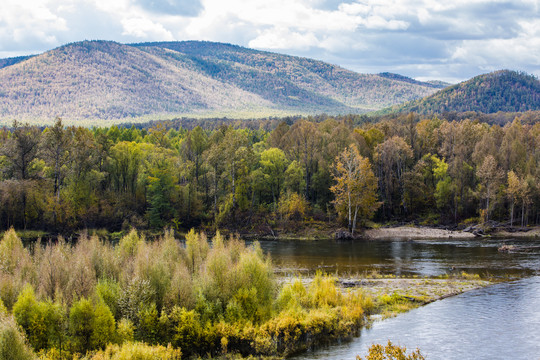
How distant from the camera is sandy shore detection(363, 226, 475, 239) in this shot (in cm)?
Answer: 9088

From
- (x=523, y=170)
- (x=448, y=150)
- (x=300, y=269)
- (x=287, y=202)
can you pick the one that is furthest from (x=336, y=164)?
(x=300, y=269)

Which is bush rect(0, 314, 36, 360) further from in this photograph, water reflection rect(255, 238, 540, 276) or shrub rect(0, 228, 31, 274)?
water reflection rect(255, 238, 540, 276)

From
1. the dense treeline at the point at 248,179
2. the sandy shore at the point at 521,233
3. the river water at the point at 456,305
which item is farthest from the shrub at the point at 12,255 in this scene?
the sandy shore at the point at 521,233

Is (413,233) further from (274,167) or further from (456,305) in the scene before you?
(456,305)

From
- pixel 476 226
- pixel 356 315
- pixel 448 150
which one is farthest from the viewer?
pixel 448 150

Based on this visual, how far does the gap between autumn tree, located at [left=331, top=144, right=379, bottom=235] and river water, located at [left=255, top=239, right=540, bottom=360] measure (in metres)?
15.6

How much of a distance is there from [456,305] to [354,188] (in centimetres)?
5199

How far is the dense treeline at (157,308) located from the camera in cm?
2977

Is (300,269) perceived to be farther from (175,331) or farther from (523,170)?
(523,170)

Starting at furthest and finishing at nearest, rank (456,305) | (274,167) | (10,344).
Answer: (274,167)
(456,305)
(10,344)

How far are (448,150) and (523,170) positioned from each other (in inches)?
609

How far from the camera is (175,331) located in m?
32.8

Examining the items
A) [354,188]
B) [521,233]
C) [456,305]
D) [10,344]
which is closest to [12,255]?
[10,344]

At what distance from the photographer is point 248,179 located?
10269 centimetres
